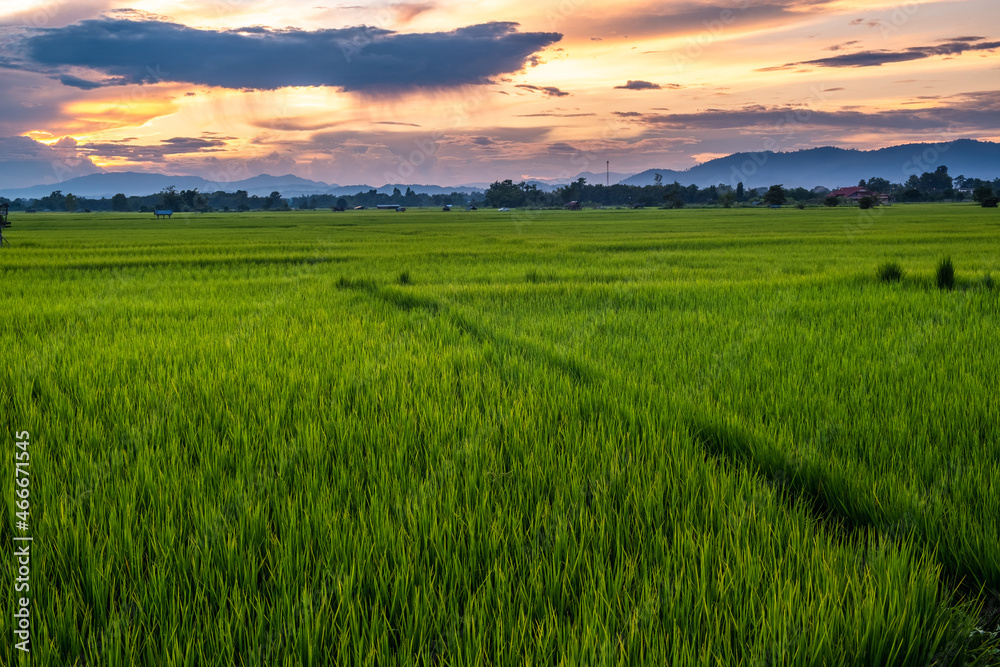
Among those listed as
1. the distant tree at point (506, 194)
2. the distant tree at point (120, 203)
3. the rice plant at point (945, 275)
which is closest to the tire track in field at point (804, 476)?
the rice plant at point (945, 275)

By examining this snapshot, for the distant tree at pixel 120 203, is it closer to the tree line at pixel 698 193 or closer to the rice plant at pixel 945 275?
the tree line at pixel 698 193

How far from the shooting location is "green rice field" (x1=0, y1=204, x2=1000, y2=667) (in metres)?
1.56

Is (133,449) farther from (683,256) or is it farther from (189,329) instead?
(683,256)

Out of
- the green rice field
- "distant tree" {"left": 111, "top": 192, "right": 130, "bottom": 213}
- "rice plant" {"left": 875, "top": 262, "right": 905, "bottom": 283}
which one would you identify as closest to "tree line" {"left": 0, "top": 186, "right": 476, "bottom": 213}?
"distant tree" {"left": 111, "top": 192, "right": 130, "bottom": 213}

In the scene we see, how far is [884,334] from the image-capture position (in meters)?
5.68

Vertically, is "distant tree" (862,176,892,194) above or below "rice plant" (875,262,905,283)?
above

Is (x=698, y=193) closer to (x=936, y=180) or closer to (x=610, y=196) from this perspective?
(x=610, y=196)

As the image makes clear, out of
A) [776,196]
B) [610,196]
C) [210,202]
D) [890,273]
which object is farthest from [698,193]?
[210,202]

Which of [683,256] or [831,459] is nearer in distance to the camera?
[831,459]

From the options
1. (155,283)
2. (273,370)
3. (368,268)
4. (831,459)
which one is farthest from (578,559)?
(368,268)

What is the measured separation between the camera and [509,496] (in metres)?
2.40

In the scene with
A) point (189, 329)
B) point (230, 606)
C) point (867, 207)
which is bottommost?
point (230, 606)

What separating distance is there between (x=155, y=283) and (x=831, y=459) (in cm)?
1129

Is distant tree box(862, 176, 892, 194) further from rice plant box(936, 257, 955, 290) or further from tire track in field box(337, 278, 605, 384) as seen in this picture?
tire track in field box(337, 278, 605, 384)
